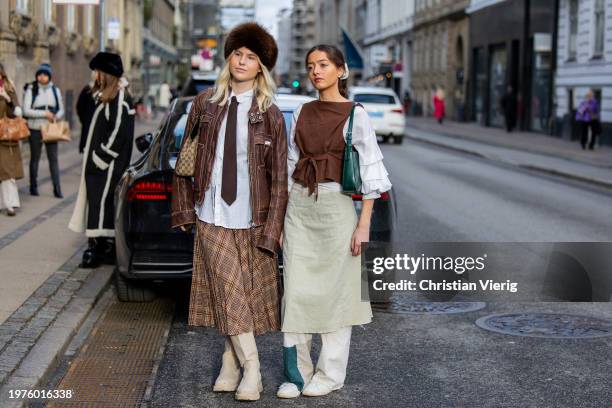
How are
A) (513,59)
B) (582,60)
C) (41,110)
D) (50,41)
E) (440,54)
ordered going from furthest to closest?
(440,54)
(513,59)
(582,60)
(50,41)
(41,110)

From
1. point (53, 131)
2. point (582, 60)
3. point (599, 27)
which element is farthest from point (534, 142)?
point (53, 131)

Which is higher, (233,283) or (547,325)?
(233,283)

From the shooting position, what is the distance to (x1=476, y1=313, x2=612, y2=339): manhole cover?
7086 millimetres

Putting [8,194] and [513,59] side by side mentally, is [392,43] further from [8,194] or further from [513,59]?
[8,194]

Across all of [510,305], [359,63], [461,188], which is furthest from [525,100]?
[510,305]

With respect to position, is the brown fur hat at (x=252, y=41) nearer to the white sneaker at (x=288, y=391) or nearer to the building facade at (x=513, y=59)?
the white sneaker at (x=288, y=391)

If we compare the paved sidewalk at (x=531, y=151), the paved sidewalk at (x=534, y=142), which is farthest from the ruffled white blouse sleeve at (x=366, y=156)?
the paved sidewalk at (x=534, y=142)

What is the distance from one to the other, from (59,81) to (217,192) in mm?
26992

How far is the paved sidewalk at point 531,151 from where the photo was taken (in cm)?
2225

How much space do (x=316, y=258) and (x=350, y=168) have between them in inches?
18.0

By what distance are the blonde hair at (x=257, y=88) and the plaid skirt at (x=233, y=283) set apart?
60 centimetres

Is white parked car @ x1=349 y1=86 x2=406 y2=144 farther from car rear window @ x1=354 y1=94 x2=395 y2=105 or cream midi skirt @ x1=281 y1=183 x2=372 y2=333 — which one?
cream midi skirt @ x1=281 y1=183 x2=372 y2=333

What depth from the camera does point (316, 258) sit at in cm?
533

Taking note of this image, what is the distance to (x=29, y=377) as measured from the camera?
5.68 metres
